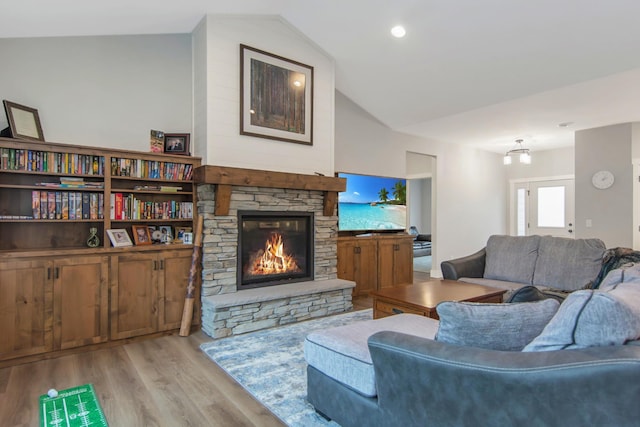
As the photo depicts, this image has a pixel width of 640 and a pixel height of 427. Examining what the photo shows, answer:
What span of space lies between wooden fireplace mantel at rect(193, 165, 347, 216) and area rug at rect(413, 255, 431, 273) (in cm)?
413

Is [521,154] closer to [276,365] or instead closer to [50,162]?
[276,365]

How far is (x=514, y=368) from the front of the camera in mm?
1218

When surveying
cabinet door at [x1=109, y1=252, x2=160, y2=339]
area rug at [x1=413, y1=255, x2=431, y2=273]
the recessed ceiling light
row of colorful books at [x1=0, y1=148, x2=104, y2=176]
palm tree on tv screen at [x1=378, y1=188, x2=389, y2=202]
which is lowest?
area rug at [x1=413, y1=255, x2=431, y2=273]

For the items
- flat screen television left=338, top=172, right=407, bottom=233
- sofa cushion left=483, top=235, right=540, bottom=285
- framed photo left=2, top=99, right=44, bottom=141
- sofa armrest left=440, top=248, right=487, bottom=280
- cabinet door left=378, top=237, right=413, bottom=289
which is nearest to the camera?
framed photo left=2, top=99, right=44, bottom=141

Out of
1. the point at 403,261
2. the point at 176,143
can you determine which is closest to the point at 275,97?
the point at 176,143

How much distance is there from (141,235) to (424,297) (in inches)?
109

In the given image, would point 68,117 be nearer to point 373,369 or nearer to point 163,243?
point 163,243

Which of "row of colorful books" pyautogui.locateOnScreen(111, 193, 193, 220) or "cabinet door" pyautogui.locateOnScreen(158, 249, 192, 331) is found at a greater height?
"row of colorful books" pyautogui.locateOnScreen(111, 193, 193, 220)

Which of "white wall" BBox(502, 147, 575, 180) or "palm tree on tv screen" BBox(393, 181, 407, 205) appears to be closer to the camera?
"palm tree on tv screen" BBox(393, 181, 407, 205)

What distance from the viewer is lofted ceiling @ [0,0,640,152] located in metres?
3.22

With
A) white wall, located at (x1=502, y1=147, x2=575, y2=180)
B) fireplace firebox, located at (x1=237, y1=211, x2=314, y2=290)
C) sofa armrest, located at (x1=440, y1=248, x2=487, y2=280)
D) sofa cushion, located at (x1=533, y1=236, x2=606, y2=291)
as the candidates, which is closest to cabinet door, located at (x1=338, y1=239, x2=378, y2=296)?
fireplace firebox, located at (x1=237, y1=211, x2=314, y2=290)

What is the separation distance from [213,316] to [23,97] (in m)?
2.59

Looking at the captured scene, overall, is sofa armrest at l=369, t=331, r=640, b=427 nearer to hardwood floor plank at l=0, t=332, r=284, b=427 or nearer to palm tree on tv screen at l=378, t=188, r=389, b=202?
hardwood floor plank at l=0, t=332, r=284, b=427

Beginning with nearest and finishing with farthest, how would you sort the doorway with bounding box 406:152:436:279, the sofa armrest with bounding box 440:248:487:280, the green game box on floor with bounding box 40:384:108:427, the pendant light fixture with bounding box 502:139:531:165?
the green game box on floor with bounding box 40:384:108:427 → the sofa armrest with bounding box 440:248:487:280 → the pendant light fixture with bounding box 502:139:531:165 → the doorway with bounding box 406:152:436:279
